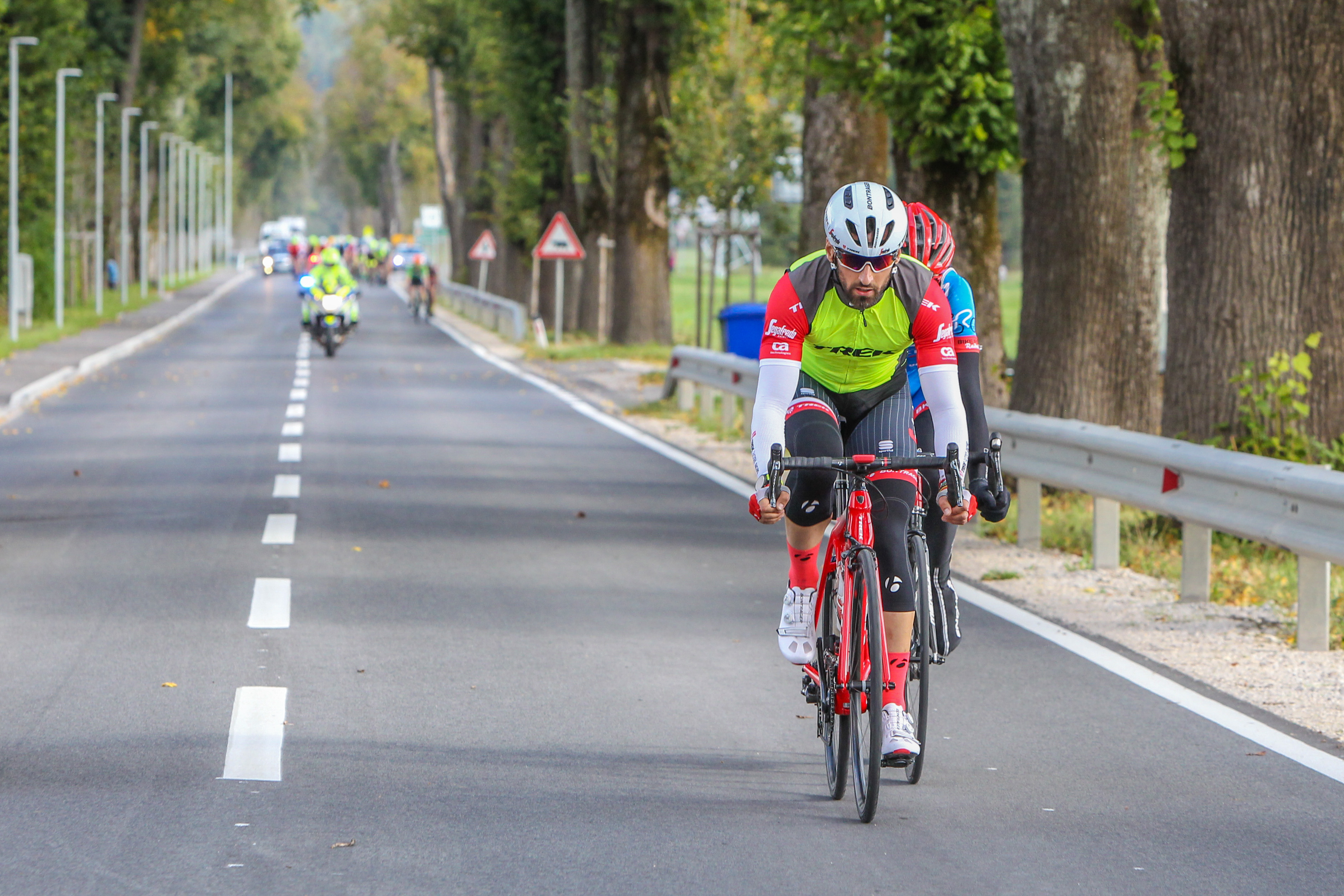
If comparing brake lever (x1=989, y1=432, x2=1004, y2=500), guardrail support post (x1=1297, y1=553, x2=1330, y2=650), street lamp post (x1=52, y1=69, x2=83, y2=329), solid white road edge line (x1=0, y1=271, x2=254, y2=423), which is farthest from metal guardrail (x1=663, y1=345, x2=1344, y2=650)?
street lamp post (x1=52, y1=69, x2=83, y2=329)

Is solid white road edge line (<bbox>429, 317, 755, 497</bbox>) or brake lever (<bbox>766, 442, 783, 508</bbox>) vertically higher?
brake lever (<bbox>766, 442, 783, 508</bbox>)

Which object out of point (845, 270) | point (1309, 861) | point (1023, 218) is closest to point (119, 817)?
point (845, 270)

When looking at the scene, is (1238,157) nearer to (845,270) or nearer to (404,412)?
(845,270)

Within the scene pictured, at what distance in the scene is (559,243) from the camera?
3488 centimetres

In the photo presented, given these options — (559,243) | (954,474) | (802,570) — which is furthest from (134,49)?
(954,474)

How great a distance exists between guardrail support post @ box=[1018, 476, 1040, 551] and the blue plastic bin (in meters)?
10.1

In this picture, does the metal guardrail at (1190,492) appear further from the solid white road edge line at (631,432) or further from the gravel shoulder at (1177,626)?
the solid white road edge line at (631,432)

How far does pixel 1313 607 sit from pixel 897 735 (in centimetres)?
344

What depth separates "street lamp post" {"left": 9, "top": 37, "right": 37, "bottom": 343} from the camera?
112 feet

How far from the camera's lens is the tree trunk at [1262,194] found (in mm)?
11031

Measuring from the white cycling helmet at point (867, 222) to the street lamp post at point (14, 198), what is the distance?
2986 cm

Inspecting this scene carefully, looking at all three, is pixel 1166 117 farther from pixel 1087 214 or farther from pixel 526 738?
pixel 526 738

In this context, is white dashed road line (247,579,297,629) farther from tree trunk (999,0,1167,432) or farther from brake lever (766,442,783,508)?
tree trunk (999,0,1167,432)

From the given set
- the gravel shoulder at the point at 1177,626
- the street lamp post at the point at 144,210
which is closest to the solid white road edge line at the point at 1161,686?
the gravel shoulder at the point at 1177,626
